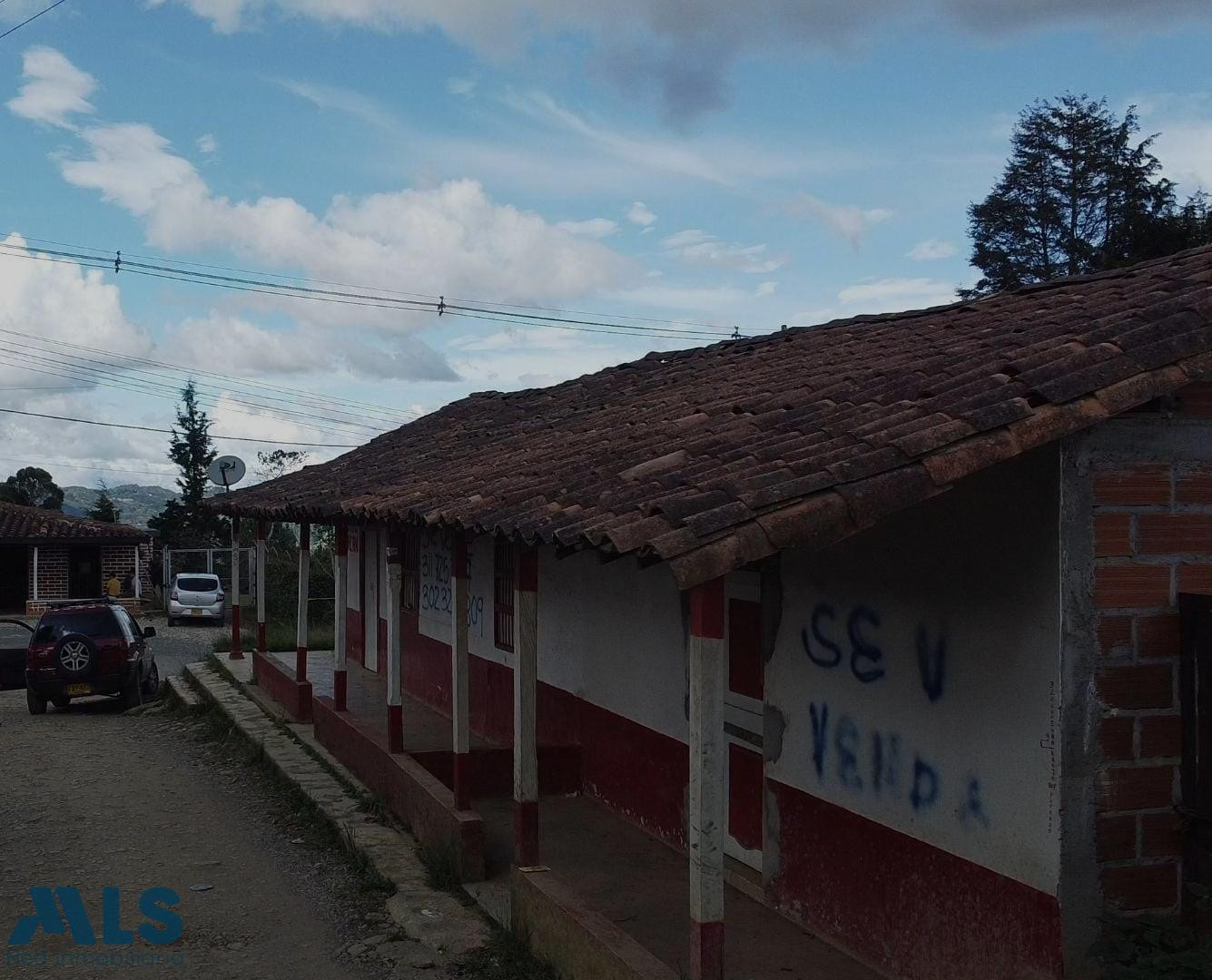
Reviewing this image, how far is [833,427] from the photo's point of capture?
15.4 ft

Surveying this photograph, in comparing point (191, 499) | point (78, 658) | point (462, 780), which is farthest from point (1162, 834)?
point (191, 499)

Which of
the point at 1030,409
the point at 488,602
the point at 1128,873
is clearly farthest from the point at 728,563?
the point at 488,602

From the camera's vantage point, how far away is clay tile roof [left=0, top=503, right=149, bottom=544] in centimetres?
3072

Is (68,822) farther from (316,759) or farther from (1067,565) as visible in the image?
(1067,565)

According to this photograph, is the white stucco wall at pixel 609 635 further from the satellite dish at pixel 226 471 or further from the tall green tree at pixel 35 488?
the tall green tree at pixel 35 488

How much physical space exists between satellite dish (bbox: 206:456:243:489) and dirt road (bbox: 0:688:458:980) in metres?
5.43

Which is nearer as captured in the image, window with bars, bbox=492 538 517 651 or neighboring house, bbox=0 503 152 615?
window with bars, bbox=492 538 517 651

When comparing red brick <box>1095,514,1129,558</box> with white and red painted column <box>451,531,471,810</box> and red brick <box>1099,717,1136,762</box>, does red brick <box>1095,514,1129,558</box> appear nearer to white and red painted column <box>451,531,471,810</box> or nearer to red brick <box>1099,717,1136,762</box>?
red brick <box>1099,717,1136,762</box>

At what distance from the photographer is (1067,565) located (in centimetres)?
424

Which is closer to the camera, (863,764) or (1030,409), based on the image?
(1030,409)

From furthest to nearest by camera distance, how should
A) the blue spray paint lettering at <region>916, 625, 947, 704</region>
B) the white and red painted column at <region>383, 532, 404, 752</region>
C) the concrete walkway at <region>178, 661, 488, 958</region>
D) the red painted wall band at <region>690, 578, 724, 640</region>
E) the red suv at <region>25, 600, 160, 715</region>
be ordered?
1. the red suv at <region>25, 600, 160, 715</region>
2. the white and red painted column at <region>383, 532, 404, 752</region>
3. the concrete walkway at <region>178, 661, 488, 958</region>
4. the blue spray paint lettering at <region>916, 625, 947, 704</region>
5. the red painted wall band at <region>690, 578, 724, 640</region>

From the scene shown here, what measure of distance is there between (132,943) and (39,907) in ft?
3.40

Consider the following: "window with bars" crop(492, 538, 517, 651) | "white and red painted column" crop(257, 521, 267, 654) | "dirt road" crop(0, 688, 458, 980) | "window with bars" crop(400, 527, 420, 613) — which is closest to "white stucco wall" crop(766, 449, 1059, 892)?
"dirt road" crop(0, 688, 458, 980)

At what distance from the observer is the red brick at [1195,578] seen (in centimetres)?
434
